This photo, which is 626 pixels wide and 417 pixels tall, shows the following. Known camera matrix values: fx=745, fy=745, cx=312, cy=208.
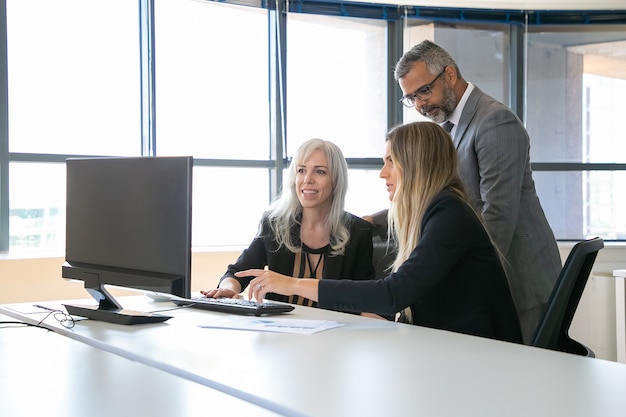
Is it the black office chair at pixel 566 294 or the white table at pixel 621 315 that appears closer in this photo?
the black office chair at pixel 566 294

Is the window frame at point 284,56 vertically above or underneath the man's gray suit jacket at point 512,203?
above

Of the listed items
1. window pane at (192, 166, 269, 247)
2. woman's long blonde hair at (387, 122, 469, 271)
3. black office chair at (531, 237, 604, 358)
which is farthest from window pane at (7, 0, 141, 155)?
black office chair at (531, 237, 604, 358)

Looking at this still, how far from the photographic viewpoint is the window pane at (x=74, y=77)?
13.2ft

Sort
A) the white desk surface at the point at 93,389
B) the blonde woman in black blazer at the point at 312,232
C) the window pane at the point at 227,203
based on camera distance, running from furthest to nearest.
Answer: the window pane at the point at 227,203
the blonde woman in black blazer at the point at 312,232
the white desk surface at the point at 93,389

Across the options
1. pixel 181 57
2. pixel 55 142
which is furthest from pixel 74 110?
pixel 181 57

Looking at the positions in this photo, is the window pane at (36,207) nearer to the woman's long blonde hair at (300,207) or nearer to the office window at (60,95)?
the office window at (60,95)

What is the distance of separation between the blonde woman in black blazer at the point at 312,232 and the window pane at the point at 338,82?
5.72ft

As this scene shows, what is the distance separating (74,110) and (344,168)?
6.43 ft

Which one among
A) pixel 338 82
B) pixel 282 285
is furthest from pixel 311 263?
pixel 338 82

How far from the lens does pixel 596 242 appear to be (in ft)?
6.11

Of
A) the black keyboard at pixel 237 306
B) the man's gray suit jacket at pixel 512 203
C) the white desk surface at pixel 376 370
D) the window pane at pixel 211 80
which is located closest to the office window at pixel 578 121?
the window pane at pixel 211 80

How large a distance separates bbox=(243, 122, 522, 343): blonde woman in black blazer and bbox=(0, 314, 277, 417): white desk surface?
0.64 metres

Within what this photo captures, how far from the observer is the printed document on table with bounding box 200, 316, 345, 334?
6.37 ft

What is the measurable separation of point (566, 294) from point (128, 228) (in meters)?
1.15
